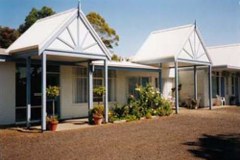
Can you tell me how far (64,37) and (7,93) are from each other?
150 inches

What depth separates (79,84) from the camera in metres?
16.8

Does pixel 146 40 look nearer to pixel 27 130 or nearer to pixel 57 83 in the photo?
pixel 57 83

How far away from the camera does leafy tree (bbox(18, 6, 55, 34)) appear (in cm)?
3600

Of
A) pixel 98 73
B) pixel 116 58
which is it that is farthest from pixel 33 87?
pixel 116 58

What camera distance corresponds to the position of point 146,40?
960 inches

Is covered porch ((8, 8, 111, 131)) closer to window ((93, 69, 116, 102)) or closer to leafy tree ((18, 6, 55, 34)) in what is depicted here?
window ((93, 69, 116, 102))

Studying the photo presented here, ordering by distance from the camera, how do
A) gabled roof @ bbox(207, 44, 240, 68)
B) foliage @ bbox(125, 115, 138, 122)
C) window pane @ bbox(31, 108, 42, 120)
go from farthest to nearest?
1. gabled roof @ bbox(207, 44, 240, 68)
2. foliage @ bbox(125, 115, 138, 122)
3. window pane @ bbox(31, 108, 42, 120)

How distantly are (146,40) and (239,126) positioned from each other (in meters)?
12.9

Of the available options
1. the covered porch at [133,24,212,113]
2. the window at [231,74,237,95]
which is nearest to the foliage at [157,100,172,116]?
the covered porch at [133,24,212,113]

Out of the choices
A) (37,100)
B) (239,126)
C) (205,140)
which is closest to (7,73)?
(37,100)

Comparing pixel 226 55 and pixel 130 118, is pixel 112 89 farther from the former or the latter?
pixel 226 55

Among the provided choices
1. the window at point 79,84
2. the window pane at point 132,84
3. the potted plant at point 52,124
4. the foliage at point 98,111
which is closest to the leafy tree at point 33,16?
the window pane at point 132,84

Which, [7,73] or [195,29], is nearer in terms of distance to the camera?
[7,73]

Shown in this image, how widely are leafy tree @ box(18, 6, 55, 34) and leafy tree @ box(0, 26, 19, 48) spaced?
150 centimetres
